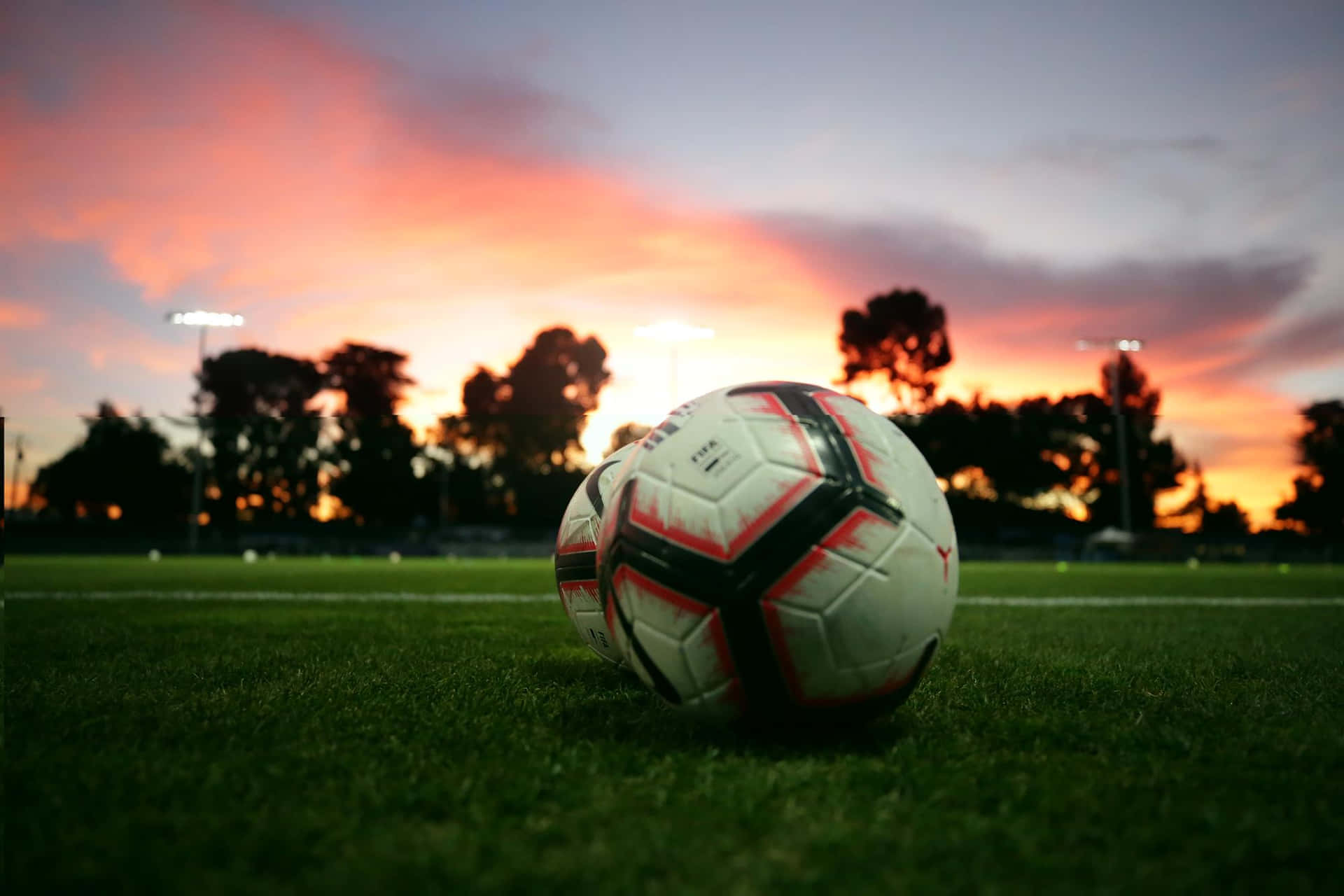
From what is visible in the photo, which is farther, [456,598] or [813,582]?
[456,598]

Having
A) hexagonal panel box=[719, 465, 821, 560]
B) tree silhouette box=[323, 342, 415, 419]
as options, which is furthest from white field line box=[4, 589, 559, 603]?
tree silhouette box=[323, 342, 415, 419]

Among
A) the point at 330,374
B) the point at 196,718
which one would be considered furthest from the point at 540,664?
the point at 330,374

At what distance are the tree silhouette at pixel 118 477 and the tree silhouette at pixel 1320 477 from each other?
4295 centimetres

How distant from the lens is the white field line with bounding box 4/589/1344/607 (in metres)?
9.75

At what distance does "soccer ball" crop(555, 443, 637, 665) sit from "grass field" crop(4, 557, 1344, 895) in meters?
Result: 0.26

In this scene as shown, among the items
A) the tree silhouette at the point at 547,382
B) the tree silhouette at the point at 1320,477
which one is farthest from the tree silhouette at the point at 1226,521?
the tree silhouette at the point at 547,382

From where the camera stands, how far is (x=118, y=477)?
33.5 metres

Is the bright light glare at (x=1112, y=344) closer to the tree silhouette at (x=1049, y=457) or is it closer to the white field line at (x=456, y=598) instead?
the tree silhouette at (x=1049, y=457)

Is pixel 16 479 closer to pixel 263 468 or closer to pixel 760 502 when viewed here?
pixel 263 468

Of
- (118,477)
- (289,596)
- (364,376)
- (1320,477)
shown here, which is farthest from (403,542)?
(1320,477)

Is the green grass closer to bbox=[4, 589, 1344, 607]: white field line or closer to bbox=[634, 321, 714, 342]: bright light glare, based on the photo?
bbox=[4, 589, 1344, 607]: white field line

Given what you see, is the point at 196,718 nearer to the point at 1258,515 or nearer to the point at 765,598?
the point at 765,598

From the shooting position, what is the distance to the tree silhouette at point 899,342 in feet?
189

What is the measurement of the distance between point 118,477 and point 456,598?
3031 centimetres
